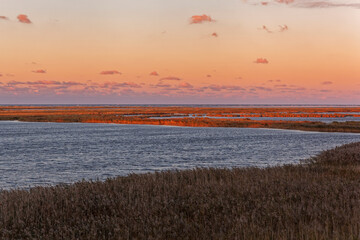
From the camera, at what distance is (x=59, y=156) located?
1437 inches

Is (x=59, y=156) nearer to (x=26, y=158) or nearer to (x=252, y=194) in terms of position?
(x=26, y=158)

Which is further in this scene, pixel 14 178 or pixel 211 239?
pixel 14 178

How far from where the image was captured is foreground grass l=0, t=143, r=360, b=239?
8.95 meters

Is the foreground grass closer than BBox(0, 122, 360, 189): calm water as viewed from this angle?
Yes

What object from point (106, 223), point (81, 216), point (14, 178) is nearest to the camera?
point (106, 223)

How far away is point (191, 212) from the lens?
36.1 ft

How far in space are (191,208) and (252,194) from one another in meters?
2.74

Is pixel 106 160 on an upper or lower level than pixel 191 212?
lower

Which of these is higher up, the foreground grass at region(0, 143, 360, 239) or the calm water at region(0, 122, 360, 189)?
the foreground grass at region(0, 143, 360, 239)

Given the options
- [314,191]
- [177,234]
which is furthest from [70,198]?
[314,191]

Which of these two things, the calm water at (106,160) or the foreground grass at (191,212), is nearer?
the foreground grass at (191,212)

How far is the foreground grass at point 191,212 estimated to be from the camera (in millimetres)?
8953

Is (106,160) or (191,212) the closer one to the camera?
(191,212)

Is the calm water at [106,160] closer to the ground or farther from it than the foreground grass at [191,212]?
closer to the ground
